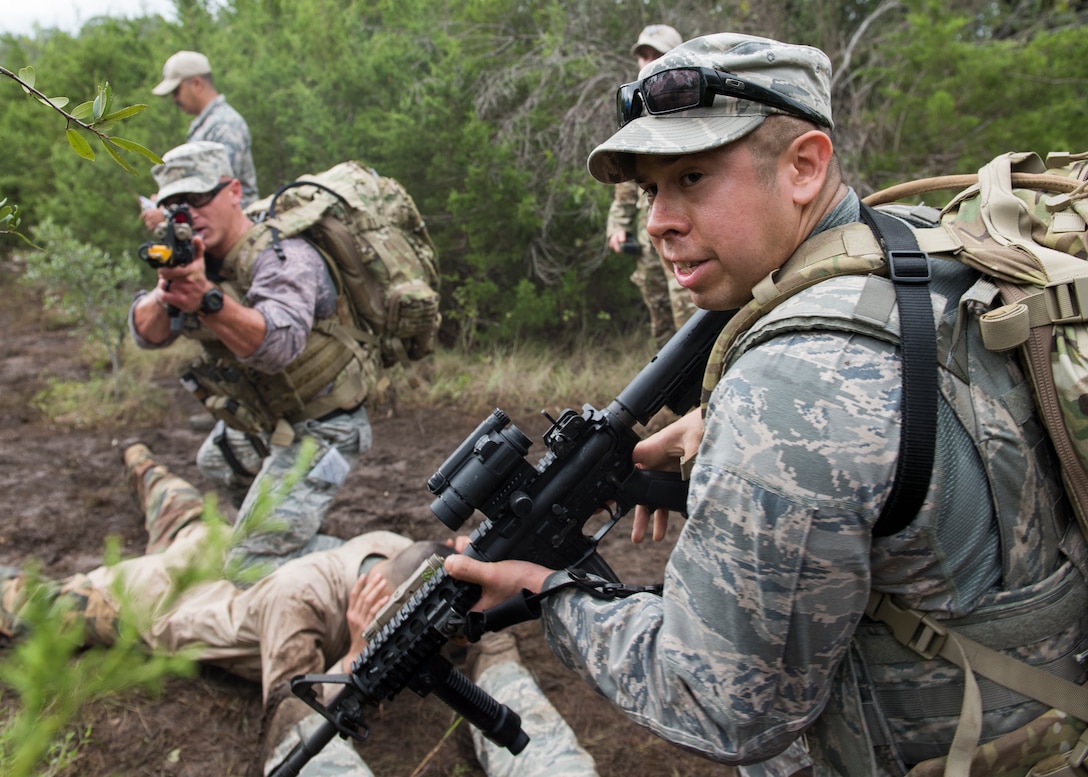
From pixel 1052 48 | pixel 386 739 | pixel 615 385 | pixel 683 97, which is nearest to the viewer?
pixel 683 97

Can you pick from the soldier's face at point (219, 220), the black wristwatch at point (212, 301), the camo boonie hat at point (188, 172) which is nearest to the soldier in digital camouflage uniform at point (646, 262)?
the soldier's face at point (219, 220)

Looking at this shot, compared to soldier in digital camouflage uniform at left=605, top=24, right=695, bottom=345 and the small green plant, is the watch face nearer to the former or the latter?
soldier in digital camouflage uniform at left=605, top=24, right=695, bottom=345

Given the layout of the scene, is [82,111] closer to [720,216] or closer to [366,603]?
[720,216]

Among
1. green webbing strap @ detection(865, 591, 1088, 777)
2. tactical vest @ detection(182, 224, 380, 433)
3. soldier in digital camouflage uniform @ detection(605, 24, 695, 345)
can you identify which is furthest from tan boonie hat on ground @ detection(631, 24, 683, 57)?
green webbing strap @ detection(865, 591, 1088, 777)

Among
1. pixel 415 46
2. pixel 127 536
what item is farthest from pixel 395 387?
pixel 415 46

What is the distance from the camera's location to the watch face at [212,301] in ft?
10.6

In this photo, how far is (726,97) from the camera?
1376 millimetres

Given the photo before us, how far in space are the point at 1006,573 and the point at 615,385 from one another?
5120 millimetres

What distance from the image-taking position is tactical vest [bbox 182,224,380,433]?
3.82 metres

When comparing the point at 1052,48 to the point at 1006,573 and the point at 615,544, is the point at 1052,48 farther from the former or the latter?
the point at 1006,573

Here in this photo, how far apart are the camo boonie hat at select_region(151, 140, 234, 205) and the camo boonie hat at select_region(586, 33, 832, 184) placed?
2.83m

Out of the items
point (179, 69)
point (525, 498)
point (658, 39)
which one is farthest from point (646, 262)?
point (525, 498)

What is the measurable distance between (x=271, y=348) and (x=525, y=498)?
6.17ft

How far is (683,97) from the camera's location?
140 centimetres
